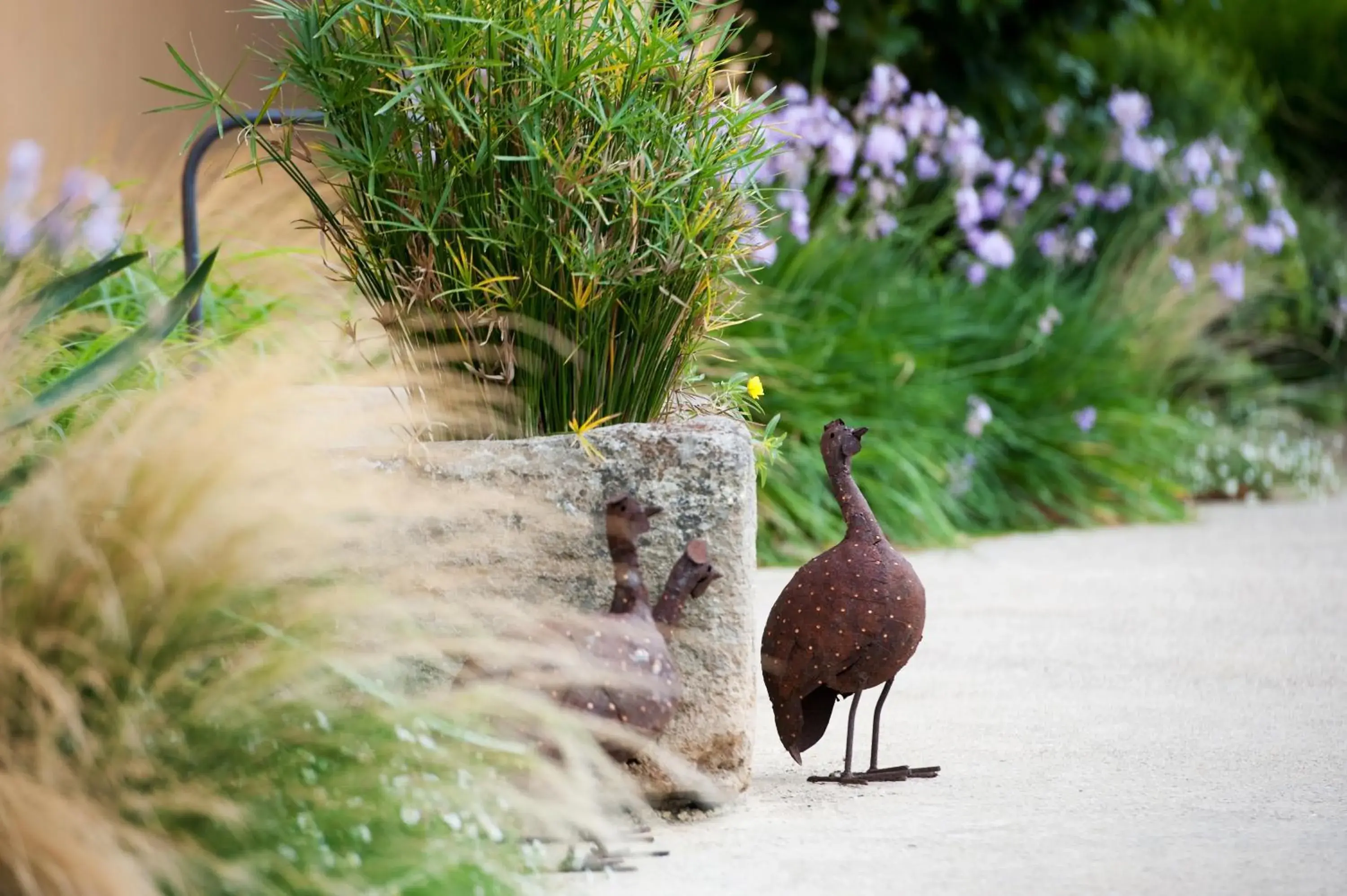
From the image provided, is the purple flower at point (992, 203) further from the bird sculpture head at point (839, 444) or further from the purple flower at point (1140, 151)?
the bird sculpture head at point (839, 444)

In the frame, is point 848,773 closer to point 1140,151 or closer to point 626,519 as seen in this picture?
point 626,519

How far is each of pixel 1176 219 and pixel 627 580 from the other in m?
5.49

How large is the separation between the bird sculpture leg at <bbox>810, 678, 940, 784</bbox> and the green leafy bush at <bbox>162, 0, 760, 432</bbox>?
Result: 2.29ft

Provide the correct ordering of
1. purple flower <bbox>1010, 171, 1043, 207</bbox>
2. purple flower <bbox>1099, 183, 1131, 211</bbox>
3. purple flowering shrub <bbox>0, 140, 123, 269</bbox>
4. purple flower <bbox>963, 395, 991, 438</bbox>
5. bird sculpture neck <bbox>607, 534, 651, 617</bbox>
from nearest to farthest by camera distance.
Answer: bird sculpture neck <bbox>607, 534, 651, 617</bbox>, purple flowering shrub <bbox>0, 140, 123, 269</bbox>, purple flower <bbox>963, 395, 991, 438</bbox>, purple flower <bbox>1010, 171, 1043, 207</bbox>, purple flower <bbox>1099, 183, 1131, 211</bbox>

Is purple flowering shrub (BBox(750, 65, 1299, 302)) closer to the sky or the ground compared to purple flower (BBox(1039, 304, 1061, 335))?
closer to the sky

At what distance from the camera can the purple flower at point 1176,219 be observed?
700 cm

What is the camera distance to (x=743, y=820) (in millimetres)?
2387

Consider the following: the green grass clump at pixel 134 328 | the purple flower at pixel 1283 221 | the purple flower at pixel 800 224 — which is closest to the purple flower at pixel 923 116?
the purple flower at pixel 800 224

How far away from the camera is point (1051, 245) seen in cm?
695

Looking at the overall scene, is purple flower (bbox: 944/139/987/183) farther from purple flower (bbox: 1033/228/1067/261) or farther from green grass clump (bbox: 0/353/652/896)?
green grass clump (bbox: 0/353/652/896)

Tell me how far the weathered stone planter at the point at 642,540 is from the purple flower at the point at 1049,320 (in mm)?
4058

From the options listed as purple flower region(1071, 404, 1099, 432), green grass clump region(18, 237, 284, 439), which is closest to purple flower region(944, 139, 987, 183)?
purple flower region(1071, 404, 1099, 432)

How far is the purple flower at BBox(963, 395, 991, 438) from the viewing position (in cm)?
573

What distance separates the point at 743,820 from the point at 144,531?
105 cm
